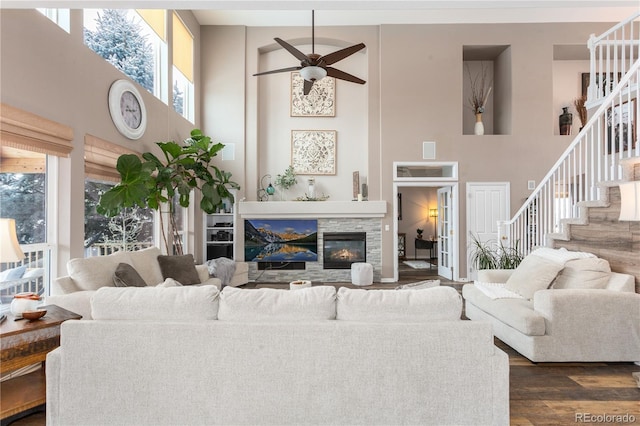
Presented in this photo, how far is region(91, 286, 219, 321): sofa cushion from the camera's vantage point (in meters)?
2.09

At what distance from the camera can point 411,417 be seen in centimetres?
201

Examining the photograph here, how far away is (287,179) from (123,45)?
3.58 metres

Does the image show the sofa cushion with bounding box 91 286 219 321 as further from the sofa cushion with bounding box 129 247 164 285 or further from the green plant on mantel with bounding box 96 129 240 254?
the green plant on mantel with bounding box 96 129 240 254

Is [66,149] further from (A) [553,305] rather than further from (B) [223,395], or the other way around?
(A) [553,305]

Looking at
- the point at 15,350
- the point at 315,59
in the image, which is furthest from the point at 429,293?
the point at 315,59

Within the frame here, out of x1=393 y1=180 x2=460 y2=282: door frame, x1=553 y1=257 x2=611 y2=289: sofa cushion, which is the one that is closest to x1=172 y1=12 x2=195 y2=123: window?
x1=393 y1=180 x2=460 y2=282: door frame

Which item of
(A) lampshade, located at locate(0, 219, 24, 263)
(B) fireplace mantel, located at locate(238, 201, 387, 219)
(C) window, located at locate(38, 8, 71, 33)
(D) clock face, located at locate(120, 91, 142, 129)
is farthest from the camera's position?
(B) fireplace mantel, located at locate(238, 201, 387, 219)

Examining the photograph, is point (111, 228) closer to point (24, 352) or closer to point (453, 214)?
point (24, 352)

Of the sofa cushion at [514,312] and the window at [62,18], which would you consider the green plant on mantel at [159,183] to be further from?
the sofa cushion at [514,312]

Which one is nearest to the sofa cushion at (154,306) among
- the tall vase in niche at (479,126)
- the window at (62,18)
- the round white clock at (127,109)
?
the window at (62,18)

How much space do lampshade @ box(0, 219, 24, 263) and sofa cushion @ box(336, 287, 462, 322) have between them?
6.44 feet

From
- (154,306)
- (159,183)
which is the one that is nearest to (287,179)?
(159,183)

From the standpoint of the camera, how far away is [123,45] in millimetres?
4805

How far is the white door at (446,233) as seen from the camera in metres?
7.48
